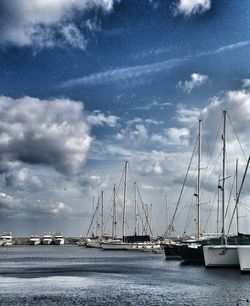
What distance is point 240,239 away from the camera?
77250 mm

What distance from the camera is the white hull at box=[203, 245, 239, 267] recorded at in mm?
76375

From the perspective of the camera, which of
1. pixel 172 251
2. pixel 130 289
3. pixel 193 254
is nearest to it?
pixel 130 289

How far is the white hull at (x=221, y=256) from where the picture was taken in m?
76.4

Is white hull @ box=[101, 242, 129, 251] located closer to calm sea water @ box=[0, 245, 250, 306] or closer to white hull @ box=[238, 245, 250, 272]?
calm sea water @ box=[0, 245, 250, 306]

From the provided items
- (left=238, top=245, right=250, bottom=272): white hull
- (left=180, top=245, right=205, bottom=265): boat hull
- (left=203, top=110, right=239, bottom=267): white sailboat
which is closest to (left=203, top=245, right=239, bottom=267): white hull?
(left=203, top=110, right=239, bottom=267): white sailboat

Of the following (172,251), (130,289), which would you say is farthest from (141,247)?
(130,289)

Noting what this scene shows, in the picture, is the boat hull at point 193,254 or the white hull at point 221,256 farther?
the boat hull at point 193,254

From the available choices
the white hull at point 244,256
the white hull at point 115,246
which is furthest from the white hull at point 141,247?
the white hull at point 244,256

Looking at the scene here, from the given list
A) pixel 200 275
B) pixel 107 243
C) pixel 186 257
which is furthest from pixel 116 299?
pixel 107 243

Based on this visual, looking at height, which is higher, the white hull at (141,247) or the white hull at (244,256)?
the white hull at (141,247)

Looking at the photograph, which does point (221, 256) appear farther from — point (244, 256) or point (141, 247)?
point (141, 247)

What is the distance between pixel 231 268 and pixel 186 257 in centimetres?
2286

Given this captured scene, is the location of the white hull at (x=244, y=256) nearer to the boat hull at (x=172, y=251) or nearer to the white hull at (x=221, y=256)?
the white hull at (x=221, y=256)

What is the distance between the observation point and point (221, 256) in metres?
77.6
